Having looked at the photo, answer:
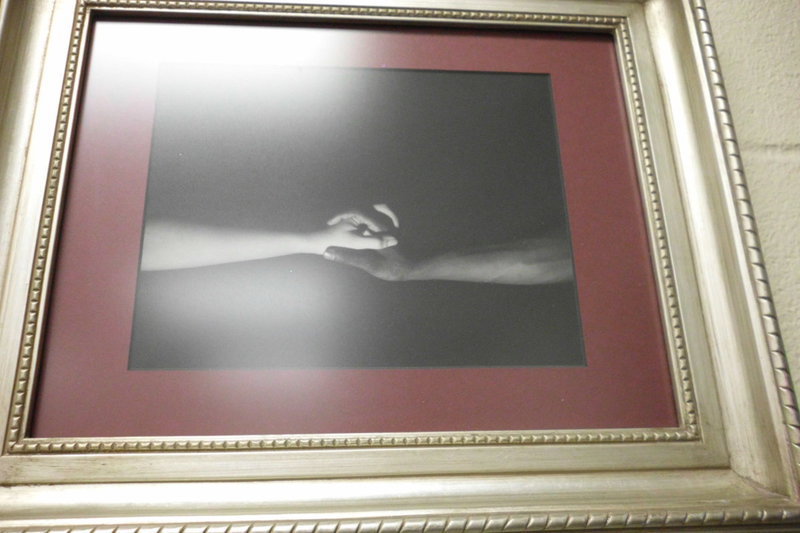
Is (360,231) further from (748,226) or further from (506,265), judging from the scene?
(748,226)

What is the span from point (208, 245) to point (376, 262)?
160mm

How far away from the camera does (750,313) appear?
0.56 metres

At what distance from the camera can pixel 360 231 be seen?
59 cm

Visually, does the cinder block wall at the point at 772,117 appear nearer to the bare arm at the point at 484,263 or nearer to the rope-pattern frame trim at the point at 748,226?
the rope-pattern frame trim at the point at 748,226

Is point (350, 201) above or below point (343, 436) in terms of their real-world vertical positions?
above

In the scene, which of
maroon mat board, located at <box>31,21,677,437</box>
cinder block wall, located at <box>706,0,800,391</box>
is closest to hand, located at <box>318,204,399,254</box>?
maroon mat board, located at <box>31,21,677,437</box>

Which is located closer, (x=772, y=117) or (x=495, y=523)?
(x=495, y=523)

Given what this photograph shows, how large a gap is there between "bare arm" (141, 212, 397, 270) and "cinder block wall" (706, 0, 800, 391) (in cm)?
38

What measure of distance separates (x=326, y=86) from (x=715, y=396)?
49cm

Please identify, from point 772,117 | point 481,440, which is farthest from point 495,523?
point 772,117

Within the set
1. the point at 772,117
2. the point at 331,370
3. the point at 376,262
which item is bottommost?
the point at 331,370

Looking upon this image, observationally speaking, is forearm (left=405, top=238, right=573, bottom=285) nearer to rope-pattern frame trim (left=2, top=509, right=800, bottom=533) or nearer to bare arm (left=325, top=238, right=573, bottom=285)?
bare arm (left=325, top=238, right=573, bottom=285)

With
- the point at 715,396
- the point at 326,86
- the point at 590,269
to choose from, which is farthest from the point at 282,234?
the point at 715,396

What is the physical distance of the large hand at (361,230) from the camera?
23.1 inches
